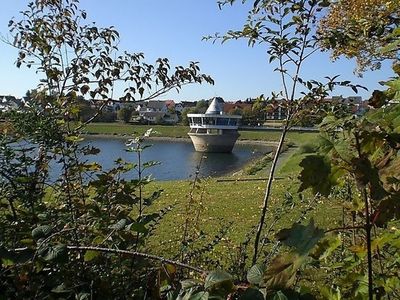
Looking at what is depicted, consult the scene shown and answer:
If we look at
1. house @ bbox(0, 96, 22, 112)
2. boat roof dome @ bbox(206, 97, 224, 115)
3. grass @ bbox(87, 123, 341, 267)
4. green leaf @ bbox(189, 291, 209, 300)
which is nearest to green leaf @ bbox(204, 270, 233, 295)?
green leaf @ bbox(189, 291, 209, 300)

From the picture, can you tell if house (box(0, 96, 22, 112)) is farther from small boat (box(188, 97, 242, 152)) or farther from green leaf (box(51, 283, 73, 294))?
small boat (box(188, 97, 242, 152))

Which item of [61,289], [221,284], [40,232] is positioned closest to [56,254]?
[40,232]

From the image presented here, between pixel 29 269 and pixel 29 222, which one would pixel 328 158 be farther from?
pixel 29 222

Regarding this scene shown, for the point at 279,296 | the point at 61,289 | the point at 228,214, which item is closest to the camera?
the point at 279,296

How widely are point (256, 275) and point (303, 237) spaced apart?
0.52ft

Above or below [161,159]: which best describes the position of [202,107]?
below

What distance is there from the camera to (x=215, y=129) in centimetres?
5144

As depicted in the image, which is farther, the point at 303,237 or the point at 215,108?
the point at 215,108

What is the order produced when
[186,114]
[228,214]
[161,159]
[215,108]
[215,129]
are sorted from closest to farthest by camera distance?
[161,159] → [228,214] → [215,129] → [215,108] → [186,114]

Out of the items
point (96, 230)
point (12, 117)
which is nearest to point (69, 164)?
point (12, 117)

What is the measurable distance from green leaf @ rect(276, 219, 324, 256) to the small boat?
156 ft

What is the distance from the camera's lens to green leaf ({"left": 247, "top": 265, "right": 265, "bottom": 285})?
99 centimetres

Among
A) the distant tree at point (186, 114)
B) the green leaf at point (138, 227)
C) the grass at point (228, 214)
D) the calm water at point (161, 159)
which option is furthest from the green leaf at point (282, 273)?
the distant tree at point (186, 114)

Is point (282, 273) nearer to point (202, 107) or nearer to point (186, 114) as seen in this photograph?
point (202, 107)
